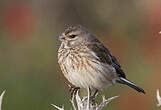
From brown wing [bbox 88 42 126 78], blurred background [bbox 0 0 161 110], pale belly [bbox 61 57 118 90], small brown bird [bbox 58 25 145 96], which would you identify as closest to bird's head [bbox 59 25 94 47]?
small brown bird [bbox 58 25 145 96]

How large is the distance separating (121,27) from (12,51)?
2.03 metres

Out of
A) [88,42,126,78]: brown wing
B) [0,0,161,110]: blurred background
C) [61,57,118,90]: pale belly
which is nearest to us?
[61,57,118,90]: pale belly

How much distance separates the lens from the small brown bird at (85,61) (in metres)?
6.80

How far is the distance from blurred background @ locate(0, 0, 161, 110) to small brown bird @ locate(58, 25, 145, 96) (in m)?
1.46

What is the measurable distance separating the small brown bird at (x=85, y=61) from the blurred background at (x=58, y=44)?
1.46 m

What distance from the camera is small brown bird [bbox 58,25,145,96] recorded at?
6.80 meters

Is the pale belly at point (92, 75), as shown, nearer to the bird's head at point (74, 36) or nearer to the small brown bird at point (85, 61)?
the small brown bird at point (85, 61)

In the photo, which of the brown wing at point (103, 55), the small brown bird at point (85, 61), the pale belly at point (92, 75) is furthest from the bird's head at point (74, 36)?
the pale belly at point (92, 75)

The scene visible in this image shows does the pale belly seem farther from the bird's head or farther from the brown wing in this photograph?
the bird's head

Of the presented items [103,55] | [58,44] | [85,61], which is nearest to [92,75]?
[85,61]

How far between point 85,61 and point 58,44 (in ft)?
13.1

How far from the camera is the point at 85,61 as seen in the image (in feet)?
22.6

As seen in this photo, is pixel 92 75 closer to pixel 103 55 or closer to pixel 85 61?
pixel 85 61

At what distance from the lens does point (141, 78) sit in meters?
9.63
